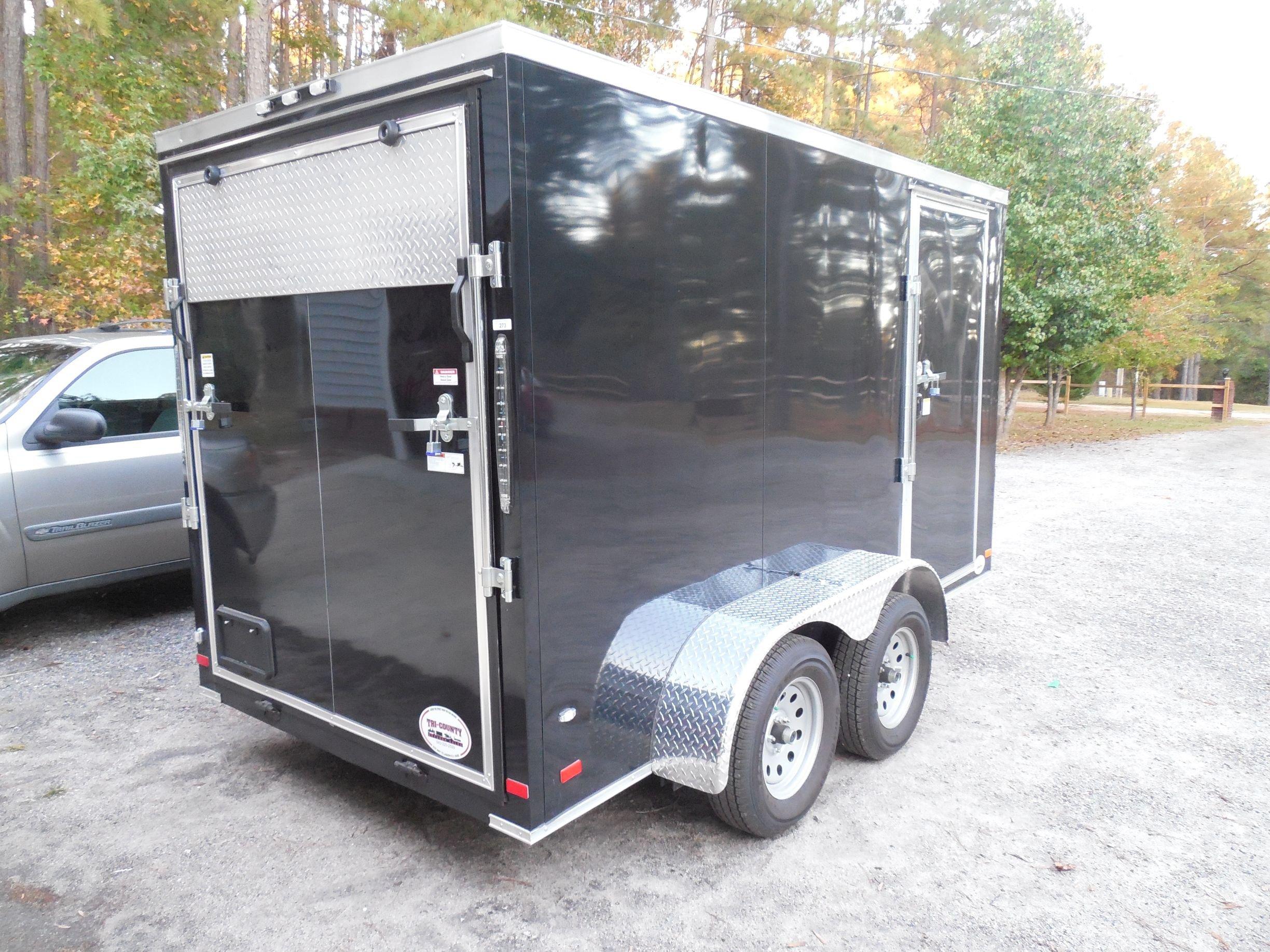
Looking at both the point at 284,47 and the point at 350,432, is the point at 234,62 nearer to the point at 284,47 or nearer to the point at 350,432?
the point at 284,47

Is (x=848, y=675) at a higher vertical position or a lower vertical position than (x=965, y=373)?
lower

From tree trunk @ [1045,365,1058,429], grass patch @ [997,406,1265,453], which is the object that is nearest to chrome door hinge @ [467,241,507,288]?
grass patch @ [997,406,1265,453]

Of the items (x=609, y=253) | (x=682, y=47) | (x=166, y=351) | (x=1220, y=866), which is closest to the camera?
(x=609, y=253)

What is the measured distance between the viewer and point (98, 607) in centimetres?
605

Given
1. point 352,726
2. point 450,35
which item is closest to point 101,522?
point 352,726

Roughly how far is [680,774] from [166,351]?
4.64 metres

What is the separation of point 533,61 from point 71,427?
12.6 feet

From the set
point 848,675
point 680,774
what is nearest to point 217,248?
point 680,774

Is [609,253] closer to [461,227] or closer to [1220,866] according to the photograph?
[461,227]

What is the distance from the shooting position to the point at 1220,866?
306 cm

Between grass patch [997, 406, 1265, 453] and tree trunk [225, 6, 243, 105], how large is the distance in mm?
15277

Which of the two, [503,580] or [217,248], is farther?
[217,248]

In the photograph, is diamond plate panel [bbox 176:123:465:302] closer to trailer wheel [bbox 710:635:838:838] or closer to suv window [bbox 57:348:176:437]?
trailer wheel [bbox 710:635:838:838]

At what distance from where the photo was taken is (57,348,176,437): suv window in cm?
531
